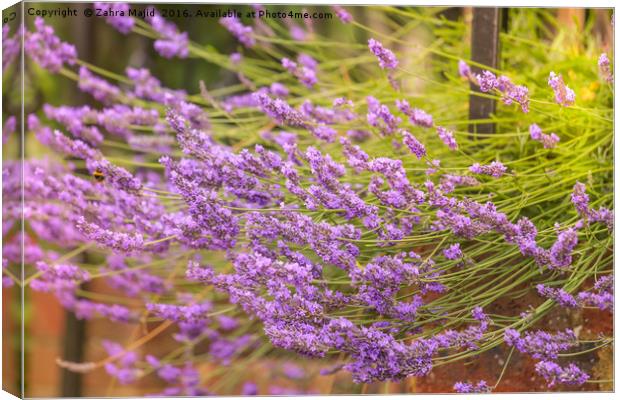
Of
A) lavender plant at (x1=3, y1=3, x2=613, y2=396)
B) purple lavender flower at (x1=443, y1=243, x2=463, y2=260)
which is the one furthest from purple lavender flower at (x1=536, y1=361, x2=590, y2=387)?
purple lavender flower at (x1=443, y1=243, x2=463, y2=260)

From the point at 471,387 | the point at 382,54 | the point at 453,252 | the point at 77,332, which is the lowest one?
the point at 77,332

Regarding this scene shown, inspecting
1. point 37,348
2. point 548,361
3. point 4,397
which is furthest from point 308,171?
point 37,348

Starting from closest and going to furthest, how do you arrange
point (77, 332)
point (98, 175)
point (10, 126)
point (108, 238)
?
point (108, 238)
point (98, 175)
point (10, 126)
point (77, 332)

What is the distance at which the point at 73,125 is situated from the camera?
1.10m

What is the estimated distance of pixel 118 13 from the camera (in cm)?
115

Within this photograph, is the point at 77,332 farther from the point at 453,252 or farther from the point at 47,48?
the point at 453,252

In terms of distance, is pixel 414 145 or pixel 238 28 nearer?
pixel 414 145

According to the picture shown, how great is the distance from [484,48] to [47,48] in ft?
1.97

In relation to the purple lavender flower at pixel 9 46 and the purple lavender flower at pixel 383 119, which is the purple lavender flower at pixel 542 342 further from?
the purple lavender flower at pixel 9 46

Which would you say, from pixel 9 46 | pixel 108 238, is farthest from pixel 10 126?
pixel 108 238

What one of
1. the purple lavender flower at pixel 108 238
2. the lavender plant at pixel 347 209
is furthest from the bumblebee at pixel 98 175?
the purple lavender flower at pixel 108 238

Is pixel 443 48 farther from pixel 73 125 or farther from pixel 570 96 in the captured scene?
pixel 73 125

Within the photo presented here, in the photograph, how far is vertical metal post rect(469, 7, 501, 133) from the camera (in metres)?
1.14

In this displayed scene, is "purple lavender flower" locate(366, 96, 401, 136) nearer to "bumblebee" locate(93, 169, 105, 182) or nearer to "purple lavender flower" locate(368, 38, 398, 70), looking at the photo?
"purple lavender flower" locate(368, 38, 398, 70)
